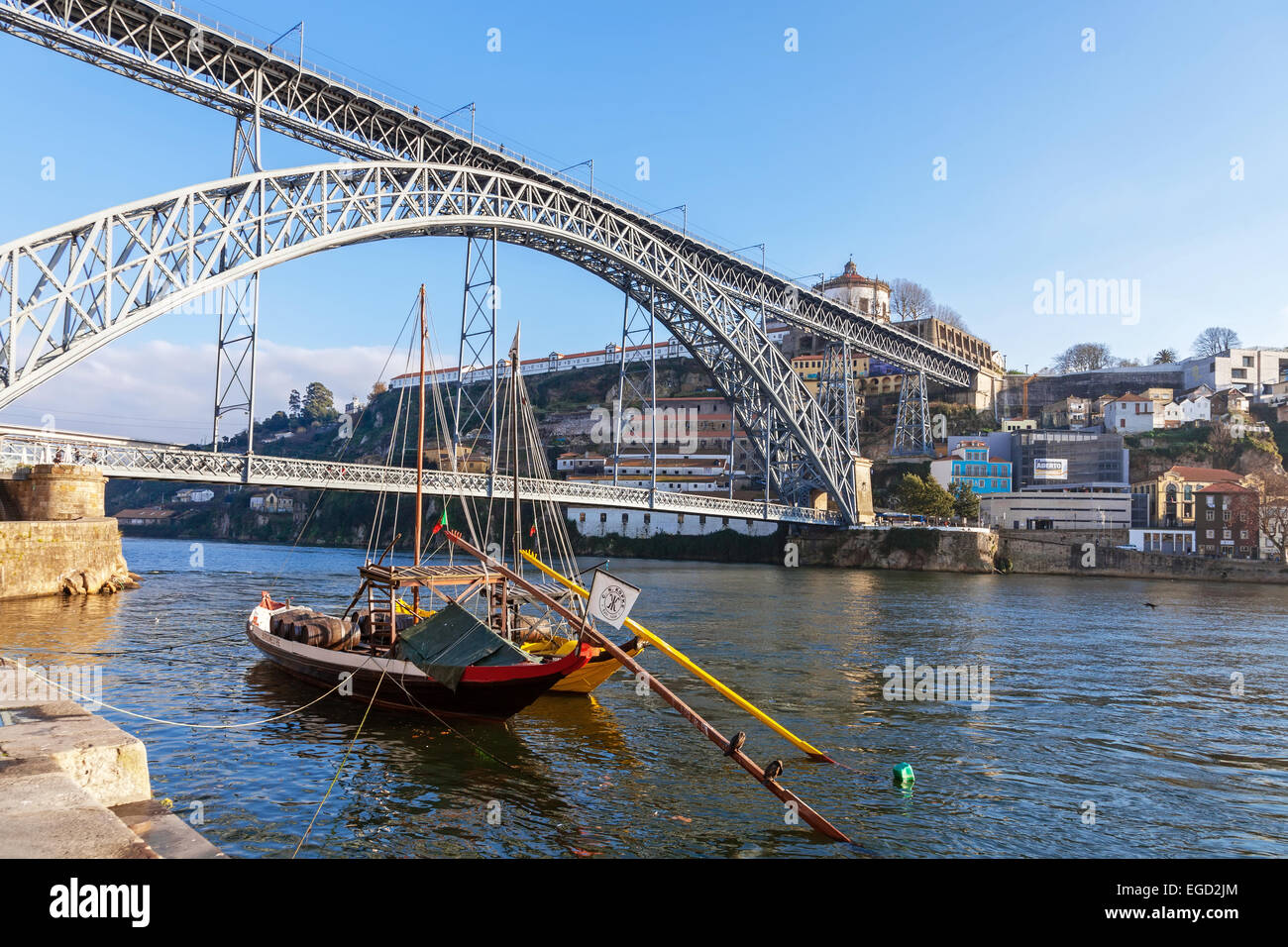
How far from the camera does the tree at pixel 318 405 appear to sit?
16188 centimetres

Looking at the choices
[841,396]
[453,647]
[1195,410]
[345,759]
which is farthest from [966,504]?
[345,759]

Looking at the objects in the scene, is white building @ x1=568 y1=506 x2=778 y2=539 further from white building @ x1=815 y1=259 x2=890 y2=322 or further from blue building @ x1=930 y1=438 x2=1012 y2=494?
white building @ x1=815 y1=259 x2=890 y2=322

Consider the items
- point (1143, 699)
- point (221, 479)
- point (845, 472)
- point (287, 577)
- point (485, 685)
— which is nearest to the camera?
point (485, 685)

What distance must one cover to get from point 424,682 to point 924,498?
191 ft

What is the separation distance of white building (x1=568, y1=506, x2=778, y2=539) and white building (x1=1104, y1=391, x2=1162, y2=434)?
3740 centimetres

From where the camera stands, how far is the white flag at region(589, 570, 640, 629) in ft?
39.6

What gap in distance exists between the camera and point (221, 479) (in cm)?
3469

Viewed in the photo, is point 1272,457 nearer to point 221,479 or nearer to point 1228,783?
point 1228,783

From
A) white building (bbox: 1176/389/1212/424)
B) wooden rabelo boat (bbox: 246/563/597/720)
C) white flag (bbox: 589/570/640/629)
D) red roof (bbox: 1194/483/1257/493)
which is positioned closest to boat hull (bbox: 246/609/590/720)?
wooden rabelo boat (bbox: 246/563/597/720)

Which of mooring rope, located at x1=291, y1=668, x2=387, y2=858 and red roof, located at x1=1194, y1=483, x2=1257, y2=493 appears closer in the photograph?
mooring rope, located at x1=291, y1=668, x2=387, y2=858

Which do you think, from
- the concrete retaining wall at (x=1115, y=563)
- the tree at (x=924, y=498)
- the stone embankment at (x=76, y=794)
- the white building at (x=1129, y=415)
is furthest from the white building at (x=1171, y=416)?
the stone embankment at (x=76, y=794)

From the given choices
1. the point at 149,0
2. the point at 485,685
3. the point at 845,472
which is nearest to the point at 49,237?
the point at 149,0

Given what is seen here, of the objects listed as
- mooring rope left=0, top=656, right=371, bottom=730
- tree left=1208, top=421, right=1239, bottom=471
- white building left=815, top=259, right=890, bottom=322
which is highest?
white building left=815, top=259, right=890, bottom=322
